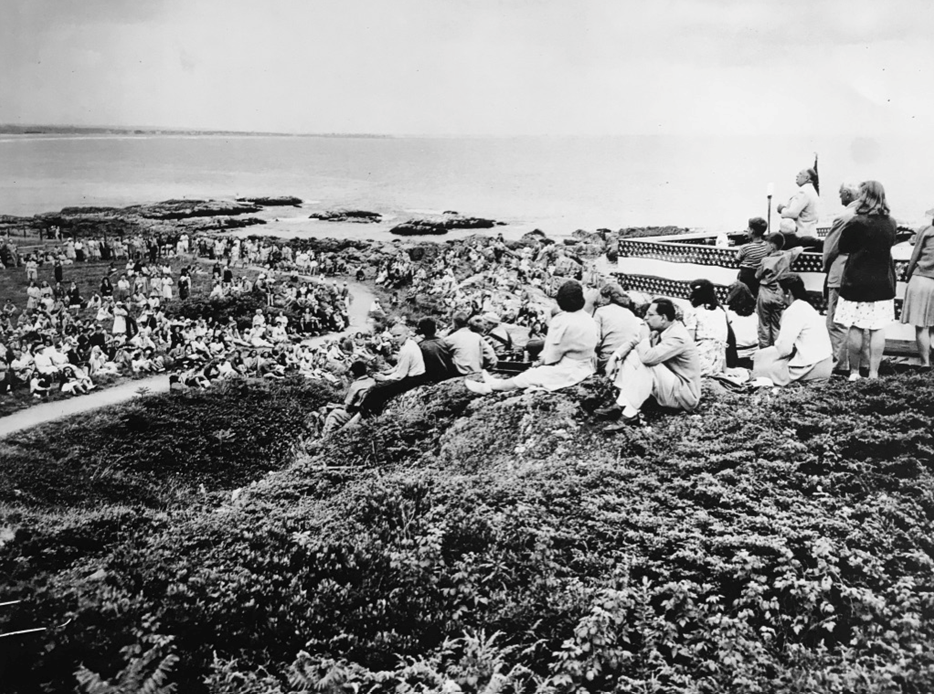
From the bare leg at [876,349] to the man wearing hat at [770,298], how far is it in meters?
0.54

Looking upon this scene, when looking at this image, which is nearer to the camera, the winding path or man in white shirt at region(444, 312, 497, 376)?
the winding path

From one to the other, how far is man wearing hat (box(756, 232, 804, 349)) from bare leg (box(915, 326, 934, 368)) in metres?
0.76

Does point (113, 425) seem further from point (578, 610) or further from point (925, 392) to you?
point (925, 392)

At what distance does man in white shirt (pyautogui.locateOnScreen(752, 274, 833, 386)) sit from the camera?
14.5 feet

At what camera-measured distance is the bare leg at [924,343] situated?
14.9 feet

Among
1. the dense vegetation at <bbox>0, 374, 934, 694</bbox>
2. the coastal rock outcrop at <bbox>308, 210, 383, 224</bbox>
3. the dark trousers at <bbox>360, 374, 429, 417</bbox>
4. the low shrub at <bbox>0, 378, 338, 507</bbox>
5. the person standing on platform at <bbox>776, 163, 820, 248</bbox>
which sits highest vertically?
the person standing on platform at <bbox>776, 163, 820, 248</bbox>

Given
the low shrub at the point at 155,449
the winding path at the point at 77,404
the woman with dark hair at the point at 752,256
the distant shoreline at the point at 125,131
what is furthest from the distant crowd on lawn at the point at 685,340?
the distant shoreline at the point at 125,131

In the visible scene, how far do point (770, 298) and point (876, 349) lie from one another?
68cm

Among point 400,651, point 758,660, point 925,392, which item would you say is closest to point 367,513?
point 400,651

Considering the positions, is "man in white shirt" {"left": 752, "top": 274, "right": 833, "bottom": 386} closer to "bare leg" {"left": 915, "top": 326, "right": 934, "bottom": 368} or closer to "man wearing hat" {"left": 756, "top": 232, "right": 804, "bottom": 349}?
"man wearing hat" {"left": 756, "top": 232, "right": 804, "bottom": 349}

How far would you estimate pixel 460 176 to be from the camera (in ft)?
15.9

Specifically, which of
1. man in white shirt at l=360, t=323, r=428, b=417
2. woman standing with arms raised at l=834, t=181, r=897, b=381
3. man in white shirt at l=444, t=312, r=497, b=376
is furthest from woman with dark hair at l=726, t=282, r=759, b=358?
man in white shirt at l=360, t=323, r=428, b=417

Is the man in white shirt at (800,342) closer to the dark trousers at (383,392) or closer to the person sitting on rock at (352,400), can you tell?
the dark trousers at (383,392)

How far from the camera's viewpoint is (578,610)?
3.48 m
